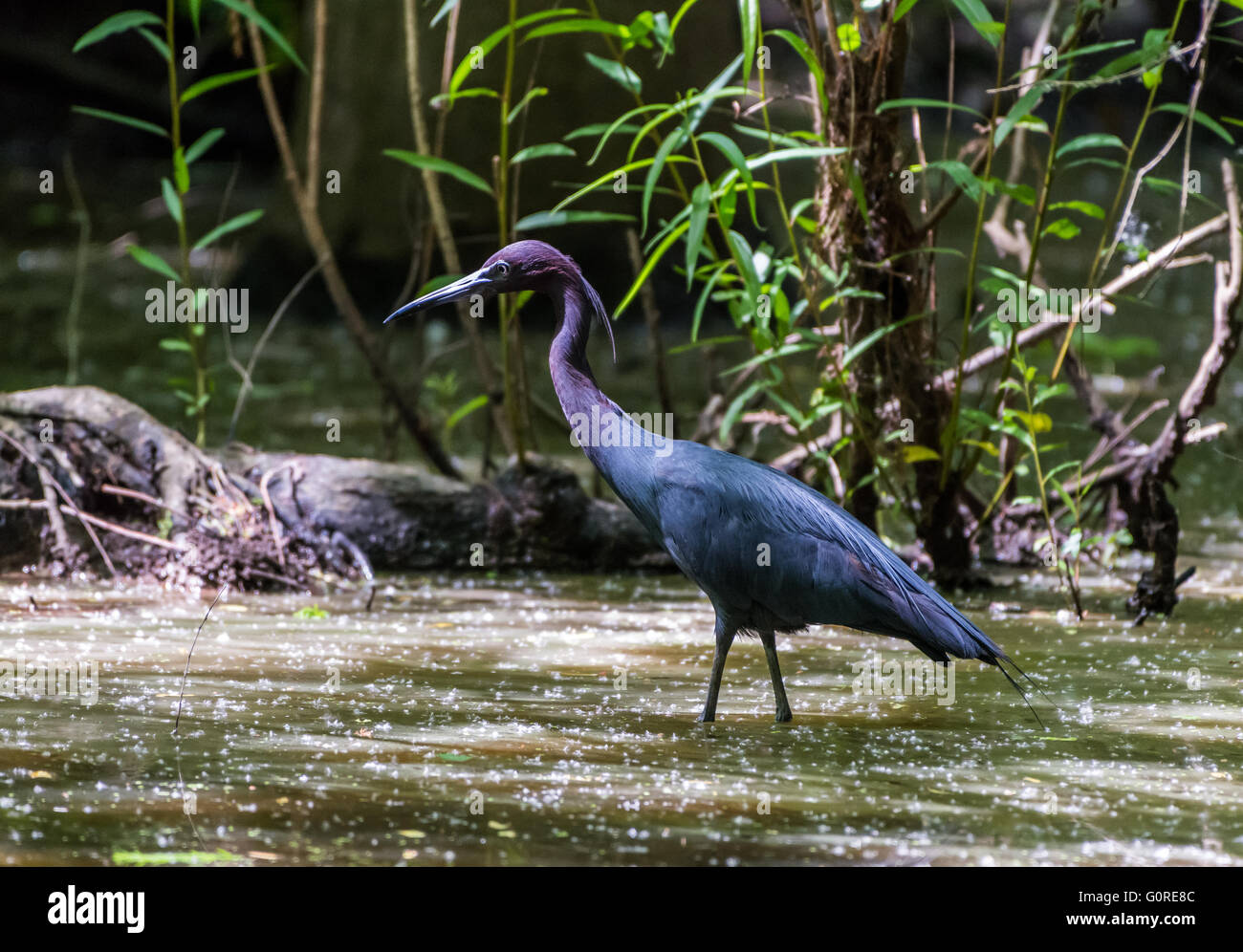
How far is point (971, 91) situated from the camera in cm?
2250

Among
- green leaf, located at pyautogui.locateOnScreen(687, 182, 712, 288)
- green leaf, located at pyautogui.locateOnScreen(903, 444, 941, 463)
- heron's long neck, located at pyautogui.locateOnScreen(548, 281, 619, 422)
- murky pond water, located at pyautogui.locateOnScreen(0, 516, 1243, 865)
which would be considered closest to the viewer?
murky pond water, located at pyautogui.locateOnScreen(0, 516, 1243, 865)

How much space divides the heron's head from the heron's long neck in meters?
0.02

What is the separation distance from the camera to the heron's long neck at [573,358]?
178 inches

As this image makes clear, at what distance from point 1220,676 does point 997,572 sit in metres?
1.79

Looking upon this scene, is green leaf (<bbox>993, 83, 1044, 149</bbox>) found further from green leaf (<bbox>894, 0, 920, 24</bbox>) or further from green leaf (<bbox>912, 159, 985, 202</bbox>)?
green leaf (<bbox>894, 0, 920, 24</bbox>)

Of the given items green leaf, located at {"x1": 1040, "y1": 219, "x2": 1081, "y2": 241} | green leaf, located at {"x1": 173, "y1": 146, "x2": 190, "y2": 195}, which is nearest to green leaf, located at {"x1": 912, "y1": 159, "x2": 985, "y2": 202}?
green leaf, located at {"x1": 1040, "y1": 219, "x2": 1081, "y2": 241}

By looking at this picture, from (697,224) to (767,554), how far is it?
1.12 meters

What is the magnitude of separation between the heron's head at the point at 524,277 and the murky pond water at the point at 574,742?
111 centimetres

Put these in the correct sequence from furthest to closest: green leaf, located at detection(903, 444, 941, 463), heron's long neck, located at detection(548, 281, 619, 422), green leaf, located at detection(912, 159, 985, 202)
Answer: green leaf, located at detection(903, 444, 941, 463) → green leaf, located at detection(912, 159, 985, 202) → heron's long neck, located at detection(548, 281, 619, 422)

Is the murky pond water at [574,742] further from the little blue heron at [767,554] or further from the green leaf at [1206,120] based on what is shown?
the green leaf at [1206,120]

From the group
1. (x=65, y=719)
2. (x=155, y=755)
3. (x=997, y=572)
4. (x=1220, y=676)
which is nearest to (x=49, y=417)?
(x=65, y=719)

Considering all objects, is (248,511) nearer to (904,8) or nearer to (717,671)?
(717,671)

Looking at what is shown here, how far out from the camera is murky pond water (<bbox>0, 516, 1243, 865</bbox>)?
3033mm
